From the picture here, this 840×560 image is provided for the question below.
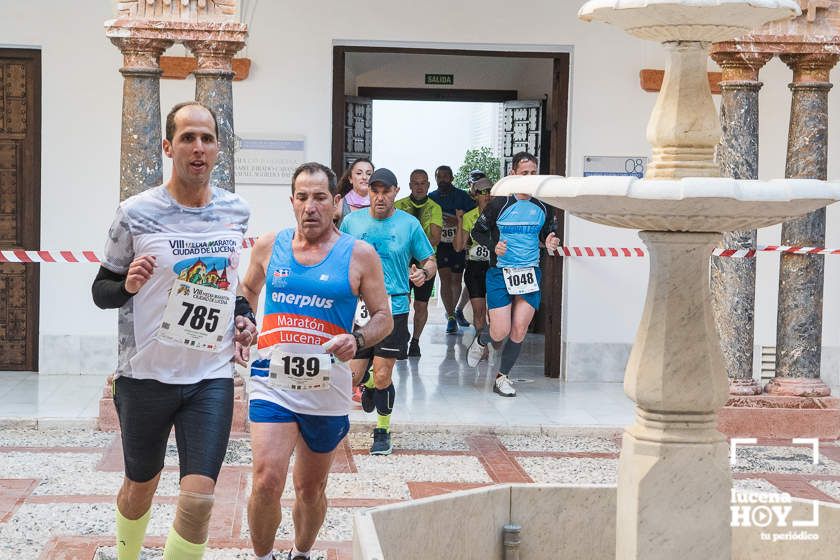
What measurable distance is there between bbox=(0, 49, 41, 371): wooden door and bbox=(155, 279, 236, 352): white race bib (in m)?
7.06

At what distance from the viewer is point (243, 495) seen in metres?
7.68

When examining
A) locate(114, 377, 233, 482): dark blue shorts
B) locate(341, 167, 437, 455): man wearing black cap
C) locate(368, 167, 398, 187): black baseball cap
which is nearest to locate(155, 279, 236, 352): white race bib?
locate(114, 377, 233, 482): dark blue shorts

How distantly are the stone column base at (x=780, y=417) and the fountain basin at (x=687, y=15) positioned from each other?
17.9 ft

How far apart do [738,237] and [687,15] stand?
546 centimetres

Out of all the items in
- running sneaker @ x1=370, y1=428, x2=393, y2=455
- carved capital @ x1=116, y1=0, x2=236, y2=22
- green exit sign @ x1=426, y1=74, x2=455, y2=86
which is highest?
green exit sign @ x1=426, y1=74, x2=455, y2=86

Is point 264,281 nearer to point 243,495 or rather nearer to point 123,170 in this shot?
point 243,495

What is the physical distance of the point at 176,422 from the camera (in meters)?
5.22

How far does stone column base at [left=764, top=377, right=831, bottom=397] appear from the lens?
10.2m

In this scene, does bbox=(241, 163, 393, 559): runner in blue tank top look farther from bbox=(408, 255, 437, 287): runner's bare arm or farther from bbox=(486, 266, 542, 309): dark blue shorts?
bbox=(486, 266, 542, 309): dark blue shorts

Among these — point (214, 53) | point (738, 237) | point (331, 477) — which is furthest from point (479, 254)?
point (331, 477)

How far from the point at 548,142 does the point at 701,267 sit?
1142cm

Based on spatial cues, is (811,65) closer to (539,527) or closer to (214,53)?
(214,53)

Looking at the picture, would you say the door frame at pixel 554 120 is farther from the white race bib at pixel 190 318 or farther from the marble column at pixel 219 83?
the white race bib at pixel 190 318

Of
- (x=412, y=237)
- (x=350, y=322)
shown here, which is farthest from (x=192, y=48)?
(x=350, y=322)
